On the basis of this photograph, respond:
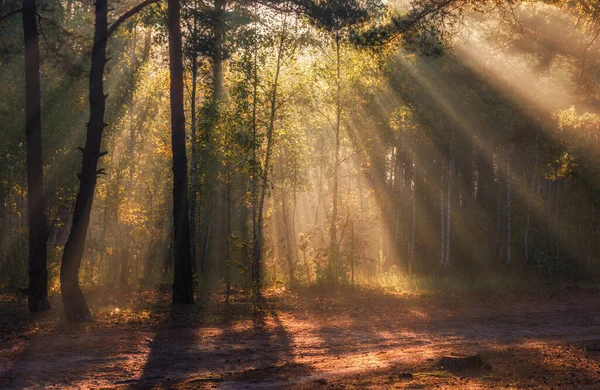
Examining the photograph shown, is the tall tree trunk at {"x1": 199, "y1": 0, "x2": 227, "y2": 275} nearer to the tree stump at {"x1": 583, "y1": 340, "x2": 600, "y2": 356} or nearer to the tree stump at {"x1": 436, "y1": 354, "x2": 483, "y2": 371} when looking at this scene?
the tree stump at {"x1": 436, "y1": 354, "x2": 483, "y2": 371}

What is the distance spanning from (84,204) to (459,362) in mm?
8527

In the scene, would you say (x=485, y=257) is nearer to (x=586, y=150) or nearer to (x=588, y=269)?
(x=588, y=269)

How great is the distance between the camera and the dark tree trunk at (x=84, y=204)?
44.8 ft

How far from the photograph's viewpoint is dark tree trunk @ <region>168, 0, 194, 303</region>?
16.6 metres

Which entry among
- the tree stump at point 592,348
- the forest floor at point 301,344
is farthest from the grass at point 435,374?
the tree stump at point 592,348

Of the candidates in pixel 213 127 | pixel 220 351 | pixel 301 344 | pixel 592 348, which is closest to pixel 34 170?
pixel 213 127

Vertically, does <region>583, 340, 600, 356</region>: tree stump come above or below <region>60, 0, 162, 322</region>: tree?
below

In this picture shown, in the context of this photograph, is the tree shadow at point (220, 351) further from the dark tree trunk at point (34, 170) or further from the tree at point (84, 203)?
the dark tree trunk at point (34, 170)

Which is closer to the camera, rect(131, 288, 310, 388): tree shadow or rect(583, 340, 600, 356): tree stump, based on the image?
rect(131, 288, 310, 388): tree shadow

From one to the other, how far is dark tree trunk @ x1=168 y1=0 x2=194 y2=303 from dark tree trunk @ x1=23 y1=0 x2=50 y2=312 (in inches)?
128

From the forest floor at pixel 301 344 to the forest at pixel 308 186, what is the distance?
0.24 ft

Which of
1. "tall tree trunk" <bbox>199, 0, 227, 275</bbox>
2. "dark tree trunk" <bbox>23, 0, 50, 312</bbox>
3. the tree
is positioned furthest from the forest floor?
"tall tree trunk" <bbox>199, 0, 227, 275</bbox>

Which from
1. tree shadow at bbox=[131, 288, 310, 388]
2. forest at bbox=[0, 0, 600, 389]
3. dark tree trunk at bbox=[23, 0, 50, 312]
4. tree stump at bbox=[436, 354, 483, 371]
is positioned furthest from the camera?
dark tree trunk at bbox=[23, 0, 50, 312]

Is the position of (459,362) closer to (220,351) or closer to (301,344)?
(301,344)
